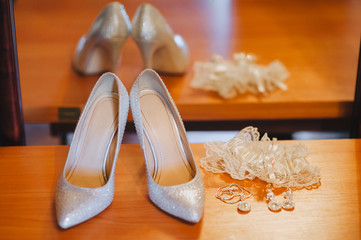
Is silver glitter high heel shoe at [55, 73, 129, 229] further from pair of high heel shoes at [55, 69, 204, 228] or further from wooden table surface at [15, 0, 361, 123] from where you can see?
wooden table surface at [15, 0, 361, 123]

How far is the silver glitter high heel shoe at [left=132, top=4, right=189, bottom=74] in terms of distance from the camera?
100 centimetres

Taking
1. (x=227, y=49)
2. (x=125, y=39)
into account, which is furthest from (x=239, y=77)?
(x=125, y=39)

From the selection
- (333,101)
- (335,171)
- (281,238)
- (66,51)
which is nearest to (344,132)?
(333,101)

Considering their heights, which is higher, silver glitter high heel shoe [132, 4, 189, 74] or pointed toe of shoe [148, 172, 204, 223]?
silver glitter high heel shoe [132, 4, 189, 74]

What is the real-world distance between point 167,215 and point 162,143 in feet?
0.55

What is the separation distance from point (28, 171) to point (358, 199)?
546mm

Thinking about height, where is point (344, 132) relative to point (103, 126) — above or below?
below

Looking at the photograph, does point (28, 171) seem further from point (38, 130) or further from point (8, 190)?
point (38, 130)

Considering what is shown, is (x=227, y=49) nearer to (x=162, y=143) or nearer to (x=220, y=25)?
(x=220, y=25)

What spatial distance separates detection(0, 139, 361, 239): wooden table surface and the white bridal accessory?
0.05 feet


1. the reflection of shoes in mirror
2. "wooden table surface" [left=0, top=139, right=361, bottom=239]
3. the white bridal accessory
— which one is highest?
the reflection of shoes in mirror

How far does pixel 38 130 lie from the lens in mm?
1043

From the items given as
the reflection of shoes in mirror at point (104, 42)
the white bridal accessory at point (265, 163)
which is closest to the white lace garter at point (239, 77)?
the reflection of shoes in mirror at point (104, 42)

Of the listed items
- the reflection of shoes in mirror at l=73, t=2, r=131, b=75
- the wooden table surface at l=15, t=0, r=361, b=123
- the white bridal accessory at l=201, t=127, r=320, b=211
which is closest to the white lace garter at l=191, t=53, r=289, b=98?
the wooden table surface at l=15, t=0, r=361, b=123
